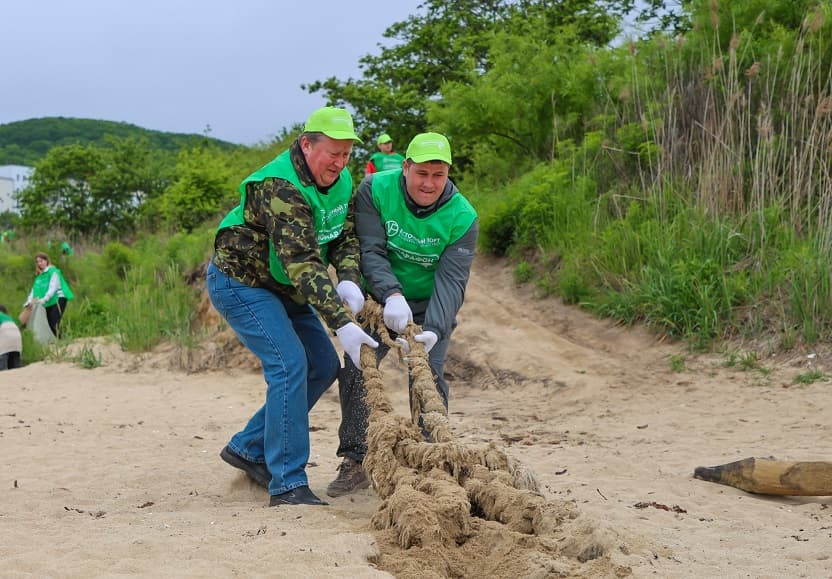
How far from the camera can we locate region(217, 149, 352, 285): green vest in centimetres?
413

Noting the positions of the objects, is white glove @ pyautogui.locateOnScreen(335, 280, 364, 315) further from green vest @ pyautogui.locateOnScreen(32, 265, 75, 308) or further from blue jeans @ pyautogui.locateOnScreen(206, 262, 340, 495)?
green vest @ pyautogui.locateOnScreen(32, 265, 75, 308)

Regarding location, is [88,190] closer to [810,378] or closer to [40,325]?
[40,325]

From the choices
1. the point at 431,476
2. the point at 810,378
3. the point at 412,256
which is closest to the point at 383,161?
the point at 810,378

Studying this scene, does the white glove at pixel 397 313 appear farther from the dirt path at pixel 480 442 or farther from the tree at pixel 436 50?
the tree at pixel 436 50

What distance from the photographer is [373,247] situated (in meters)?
4.59

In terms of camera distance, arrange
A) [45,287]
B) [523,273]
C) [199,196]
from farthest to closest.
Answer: [199,196], [45,287], [523,273]

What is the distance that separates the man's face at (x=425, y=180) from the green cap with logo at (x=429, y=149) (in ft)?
0.17

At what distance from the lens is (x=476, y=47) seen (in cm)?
2014

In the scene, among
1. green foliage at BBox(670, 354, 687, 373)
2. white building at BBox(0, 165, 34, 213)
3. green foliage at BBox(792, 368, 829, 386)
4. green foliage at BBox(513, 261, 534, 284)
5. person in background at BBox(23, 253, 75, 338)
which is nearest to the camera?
green foliage at BBox(792, 368, 829, 386)

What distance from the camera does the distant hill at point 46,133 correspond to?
206 ft

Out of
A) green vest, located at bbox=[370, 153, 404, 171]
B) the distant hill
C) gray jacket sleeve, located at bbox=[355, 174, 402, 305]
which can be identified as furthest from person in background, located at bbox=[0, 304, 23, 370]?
the distant hill

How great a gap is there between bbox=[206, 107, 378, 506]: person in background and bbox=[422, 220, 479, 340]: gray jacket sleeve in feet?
1.17

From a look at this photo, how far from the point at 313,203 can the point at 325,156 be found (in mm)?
219

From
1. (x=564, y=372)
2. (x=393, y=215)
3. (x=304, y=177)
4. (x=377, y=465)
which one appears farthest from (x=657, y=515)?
(x=564, y=372)
